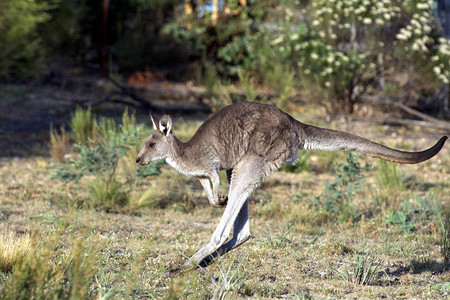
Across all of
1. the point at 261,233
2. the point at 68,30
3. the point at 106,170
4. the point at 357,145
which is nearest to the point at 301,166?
the point at 261,233

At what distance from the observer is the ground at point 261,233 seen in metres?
4.26

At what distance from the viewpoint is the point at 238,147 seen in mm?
4324

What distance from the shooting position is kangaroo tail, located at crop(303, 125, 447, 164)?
4023 millimetres

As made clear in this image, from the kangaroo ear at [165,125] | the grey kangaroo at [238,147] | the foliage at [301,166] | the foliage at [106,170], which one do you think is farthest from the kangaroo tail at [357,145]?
the foliage at [301,166]

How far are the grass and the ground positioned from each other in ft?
0.05

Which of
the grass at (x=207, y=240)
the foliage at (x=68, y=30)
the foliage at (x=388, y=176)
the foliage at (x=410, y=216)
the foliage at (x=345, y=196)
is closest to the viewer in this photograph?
the grass at (x=207, y=240)

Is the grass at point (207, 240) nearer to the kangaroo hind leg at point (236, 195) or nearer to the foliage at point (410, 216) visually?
the foliage at point (410, 216)

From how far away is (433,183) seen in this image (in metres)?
8.41

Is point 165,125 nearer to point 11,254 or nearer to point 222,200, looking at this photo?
point 222,200

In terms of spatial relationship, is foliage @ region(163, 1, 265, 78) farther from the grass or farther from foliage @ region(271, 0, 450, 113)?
the grass

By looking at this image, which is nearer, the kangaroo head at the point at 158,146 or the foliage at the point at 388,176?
the kangaroo head at the point at 158,146

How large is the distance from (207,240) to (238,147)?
1680 millimetres

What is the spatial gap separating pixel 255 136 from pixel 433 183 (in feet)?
16.7

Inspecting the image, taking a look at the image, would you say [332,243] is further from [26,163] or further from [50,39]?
[50,39]
